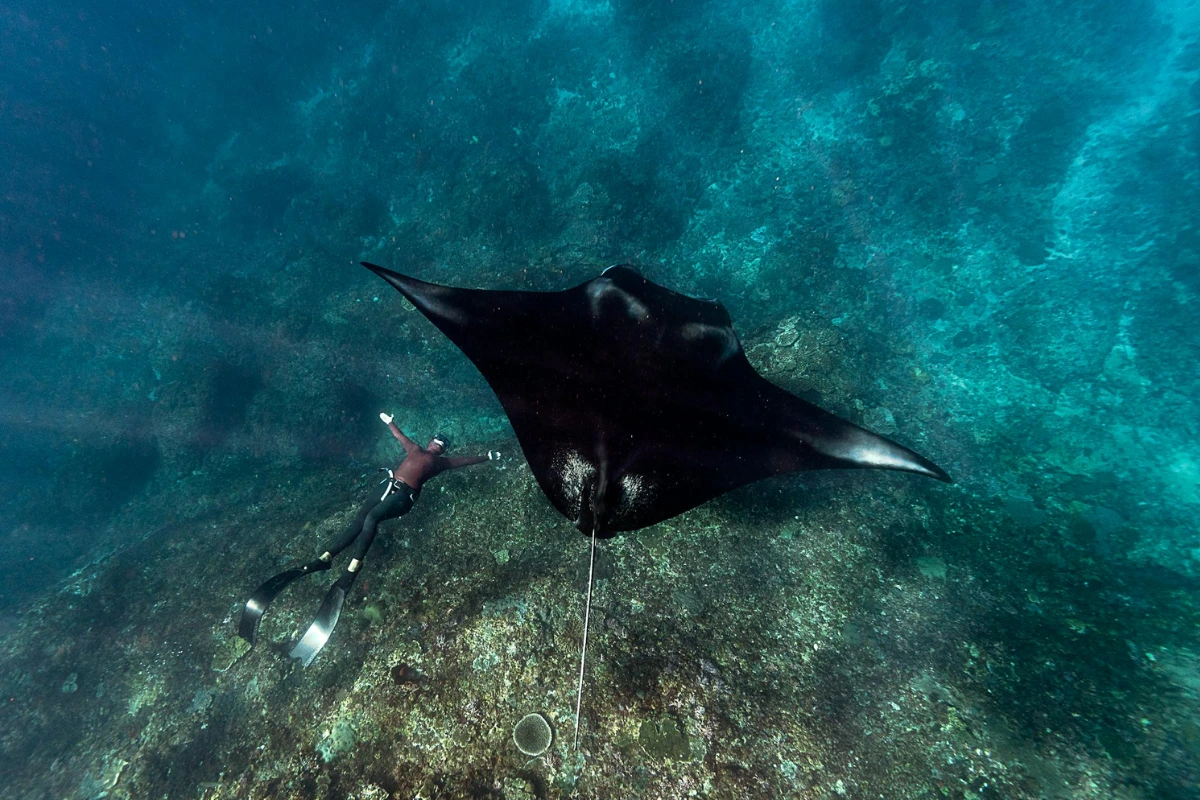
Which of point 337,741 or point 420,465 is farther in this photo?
point 420,465

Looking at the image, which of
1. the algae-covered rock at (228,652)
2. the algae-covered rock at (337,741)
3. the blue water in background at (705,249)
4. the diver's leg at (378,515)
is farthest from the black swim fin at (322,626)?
the blue water in background at (705,249)

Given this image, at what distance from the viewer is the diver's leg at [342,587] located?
488 centimetres

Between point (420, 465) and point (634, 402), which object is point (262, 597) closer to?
point (420, 465)

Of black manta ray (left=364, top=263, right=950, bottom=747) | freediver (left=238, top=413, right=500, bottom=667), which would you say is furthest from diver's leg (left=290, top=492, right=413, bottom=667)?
black manta ray (left=364, top=263, right=950, bottom=747)

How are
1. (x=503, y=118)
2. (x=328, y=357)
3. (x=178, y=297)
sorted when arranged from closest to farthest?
(x=328, y=357), (x=503, y=118), (x=178, y=297)

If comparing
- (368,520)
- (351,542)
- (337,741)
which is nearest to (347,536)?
(351,542)

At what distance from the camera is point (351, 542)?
572 centimetres

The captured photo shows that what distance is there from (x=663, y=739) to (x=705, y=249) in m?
8.99

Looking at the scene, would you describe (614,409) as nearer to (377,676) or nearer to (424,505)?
(377,676)

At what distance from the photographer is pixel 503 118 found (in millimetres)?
12641

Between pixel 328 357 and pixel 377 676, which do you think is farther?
pixel 328 357

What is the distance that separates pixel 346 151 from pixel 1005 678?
2013 centimetres

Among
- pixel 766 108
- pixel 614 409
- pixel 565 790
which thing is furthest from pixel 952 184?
pixel 565 790

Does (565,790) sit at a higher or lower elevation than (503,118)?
lower
